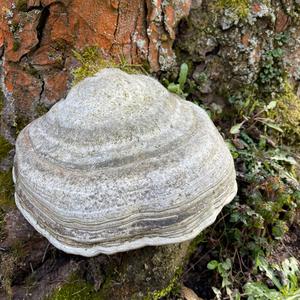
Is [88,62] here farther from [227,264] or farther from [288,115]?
[288,115]

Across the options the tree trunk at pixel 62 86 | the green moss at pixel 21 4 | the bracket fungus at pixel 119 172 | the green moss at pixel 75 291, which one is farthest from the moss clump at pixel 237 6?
the green moss at pixel 75 291

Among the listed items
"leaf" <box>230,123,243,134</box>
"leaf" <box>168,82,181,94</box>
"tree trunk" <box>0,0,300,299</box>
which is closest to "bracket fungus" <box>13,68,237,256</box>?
"tree trunk" <box>0,0,300,299</box>

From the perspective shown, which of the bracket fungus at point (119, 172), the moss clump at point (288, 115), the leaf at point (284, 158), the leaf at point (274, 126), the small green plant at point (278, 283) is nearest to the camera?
the bracket fungus at point (119, 172)

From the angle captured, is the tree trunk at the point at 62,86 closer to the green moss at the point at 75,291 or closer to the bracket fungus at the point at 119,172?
the green moss at the point at 75,291

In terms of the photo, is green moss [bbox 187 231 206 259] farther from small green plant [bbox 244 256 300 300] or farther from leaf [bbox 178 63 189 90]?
leaf [bbox 178 63 189 90]

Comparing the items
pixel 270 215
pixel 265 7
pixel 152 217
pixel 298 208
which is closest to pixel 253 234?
pixel 270 215

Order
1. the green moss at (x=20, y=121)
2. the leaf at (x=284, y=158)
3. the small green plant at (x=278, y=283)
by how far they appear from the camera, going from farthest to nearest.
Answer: the leaf at (x=284, y=158), the green moss at (x=20, y=121), the small green plant at (x=278, y=283)
